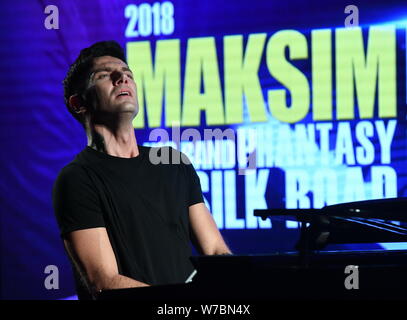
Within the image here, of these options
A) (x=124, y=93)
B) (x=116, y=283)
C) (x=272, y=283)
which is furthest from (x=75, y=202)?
(x=272, y=283)

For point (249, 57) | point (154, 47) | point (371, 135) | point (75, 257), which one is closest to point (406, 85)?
point (371, 135)

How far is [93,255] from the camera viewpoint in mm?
1409

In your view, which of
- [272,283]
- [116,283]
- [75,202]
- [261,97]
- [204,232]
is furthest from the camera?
[261,97]

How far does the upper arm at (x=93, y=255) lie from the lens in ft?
4.58

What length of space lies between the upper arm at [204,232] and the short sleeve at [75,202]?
318 mm

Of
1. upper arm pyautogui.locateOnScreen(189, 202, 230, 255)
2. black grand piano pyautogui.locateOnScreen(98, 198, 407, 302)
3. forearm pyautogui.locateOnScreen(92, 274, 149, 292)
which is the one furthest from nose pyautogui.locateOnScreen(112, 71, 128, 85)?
black grand piano pyautogui.locateOnScreen(98, 198, 407, 302)

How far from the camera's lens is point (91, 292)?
4.69 feet

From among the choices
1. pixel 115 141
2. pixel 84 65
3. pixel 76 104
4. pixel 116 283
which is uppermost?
pixel 84 65

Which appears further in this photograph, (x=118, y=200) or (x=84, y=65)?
(x=84, y=65)

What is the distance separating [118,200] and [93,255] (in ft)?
0.67

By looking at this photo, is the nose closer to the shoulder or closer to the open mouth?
the open mouth

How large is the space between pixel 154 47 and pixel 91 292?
224cm

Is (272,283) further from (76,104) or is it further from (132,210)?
(76,104)

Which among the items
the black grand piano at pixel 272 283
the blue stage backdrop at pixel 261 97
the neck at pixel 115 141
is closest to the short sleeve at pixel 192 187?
the neck at pixel 115 141
